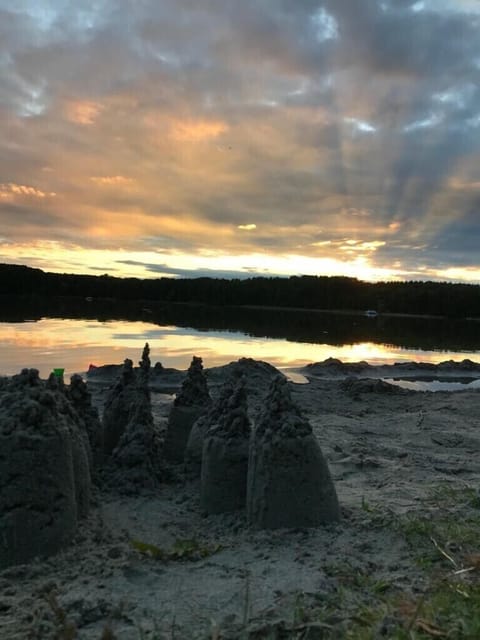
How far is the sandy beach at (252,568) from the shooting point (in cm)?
301

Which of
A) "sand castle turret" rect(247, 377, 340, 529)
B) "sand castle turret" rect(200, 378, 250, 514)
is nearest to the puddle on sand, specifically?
"sand castle turret" rect(200, 378, 250, 514)

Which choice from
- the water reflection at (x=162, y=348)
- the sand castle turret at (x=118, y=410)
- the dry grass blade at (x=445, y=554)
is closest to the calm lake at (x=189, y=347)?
the water reflection at (x=162, y=348)

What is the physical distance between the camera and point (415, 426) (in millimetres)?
10586

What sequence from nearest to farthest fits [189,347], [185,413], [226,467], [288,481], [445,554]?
1. [445,554]
2. [288,481]
3. [226,467]
4. [185,413]
5. [189,347]

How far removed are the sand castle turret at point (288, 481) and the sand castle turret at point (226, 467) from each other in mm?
317

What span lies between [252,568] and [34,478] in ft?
5.18

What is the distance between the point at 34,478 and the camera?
13.0 ft

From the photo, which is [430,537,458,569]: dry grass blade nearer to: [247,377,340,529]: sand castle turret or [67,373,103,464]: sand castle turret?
[247,377,340,529]: sand castle turret

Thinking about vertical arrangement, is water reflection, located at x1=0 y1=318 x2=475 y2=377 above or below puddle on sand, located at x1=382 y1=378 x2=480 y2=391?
above

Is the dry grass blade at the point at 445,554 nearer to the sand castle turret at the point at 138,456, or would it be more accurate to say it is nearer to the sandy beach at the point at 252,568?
the sandy beach at the point at 252,568

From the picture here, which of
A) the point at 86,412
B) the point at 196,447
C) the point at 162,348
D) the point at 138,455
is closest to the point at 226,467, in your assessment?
the point at 196,447

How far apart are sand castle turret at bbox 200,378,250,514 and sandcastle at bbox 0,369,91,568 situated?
1.22 meters

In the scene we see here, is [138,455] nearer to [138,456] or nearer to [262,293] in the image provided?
[138,456]

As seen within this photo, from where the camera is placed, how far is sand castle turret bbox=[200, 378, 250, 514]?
5016 millimetres
